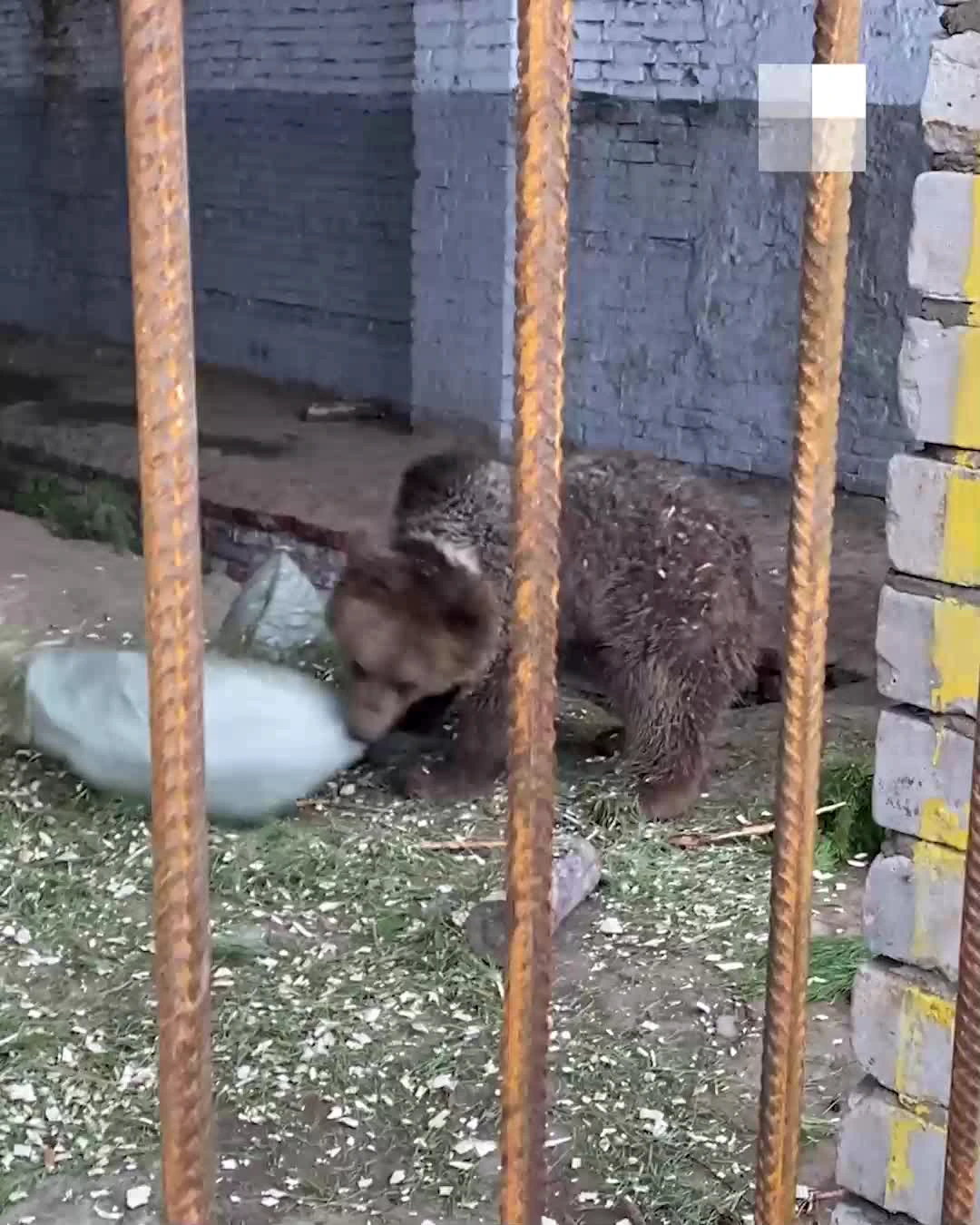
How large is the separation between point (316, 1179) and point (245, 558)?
3.77 m

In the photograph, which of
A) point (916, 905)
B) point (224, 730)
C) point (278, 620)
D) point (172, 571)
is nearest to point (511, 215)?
point (278, 620)

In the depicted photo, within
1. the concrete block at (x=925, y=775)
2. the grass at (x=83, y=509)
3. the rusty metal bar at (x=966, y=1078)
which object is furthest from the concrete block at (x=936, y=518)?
the grass at (x=83, y=509)

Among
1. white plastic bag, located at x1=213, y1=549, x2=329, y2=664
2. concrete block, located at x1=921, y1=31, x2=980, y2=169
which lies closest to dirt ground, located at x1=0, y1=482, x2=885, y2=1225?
white plastic bag, located at x1=213, y1=549, x2=329, y2=664

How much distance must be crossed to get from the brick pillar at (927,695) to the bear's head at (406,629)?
1684 millimetres

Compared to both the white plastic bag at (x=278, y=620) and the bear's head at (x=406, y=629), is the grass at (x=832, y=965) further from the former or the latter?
the white plastic bag at (x=278, y=620)

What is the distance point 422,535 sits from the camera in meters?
3.71

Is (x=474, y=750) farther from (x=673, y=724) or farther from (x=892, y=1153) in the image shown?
(x=892, y=1153)

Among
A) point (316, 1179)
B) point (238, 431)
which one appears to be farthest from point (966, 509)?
point (238, 431)

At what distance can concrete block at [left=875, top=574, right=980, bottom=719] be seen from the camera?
1.84 m

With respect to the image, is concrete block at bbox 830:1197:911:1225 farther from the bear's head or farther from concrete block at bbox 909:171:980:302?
the bear's head

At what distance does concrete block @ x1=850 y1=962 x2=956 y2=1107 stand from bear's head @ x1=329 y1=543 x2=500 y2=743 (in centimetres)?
168

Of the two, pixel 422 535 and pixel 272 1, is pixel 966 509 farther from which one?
pixel 272 1

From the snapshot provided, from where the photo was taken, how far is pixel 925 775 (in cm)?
191

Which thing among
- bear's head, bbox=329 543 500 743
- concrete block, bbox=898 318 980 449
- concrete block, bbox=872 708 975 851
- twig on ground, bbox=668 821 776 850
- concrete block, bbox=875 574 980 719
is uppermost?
concrete block, bbox=898 318 980 449
